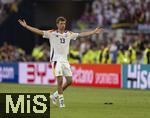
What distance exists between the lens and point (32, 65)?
35.2 meters

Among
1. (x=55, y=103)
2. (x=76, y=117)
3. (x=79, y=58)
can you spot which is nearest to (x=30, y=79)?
(x=79, y=58)

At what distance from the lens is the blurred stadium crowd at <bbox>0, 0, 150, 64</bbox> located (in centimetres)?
3511

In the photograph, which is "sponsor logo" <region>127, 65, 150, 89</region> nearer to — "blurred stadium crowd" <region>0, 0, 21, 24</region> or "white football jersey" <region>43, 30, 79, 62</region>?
"white football jersey" <region>43, 30, 79, 62</region>

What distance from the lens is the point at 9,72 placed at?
120ft

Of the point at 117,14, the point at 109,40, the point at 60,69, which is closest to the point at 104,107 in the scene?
the point at 60,69

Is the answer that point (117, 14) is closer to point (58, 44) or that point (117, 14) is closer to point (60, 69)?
point (58, 44)

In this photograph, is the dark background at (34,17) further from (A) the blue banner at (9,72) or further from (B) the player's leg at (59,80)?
(B) the player's leg at (59,80)

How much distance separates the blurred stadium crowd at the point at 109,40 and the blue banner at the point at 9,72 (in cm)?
245

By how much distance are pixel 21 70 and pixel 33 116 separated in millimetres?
19925

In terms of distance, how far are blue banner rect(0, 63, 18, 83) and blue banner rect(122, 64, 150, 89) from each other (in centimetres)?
720

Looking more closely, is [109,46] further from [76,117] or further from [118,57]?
[76,117]

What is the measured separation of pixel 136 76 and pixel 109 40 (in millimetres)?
7545

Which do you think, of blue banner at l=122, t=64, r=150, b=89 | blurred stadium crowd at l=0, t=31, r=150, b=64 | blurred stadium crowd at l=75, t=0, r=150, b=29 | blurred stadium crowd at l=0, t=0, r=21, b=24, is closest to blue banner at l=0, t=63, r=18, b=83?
blurred stadium crowd at l=0, t=31, r=150, b=64

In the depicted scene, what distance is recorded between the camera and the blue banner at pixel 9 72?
36.2m
